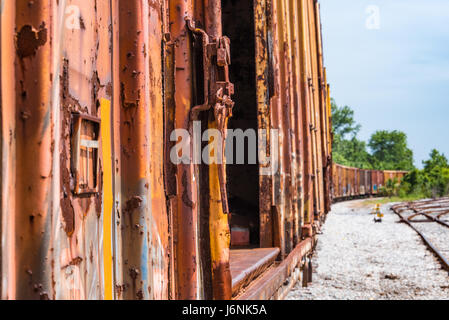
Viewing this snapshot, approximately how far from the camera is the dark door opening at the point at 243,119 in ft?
12.1

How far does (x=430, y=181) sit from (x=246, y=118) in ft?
94.8

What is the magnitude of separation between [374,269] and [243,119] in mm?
4857

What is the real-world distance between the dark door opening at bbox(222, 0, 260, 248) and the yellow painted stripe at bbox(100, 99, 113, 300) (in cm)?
235

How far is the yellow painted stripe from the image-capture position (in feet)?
4.11

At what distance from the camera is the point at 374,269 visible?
7.52 meters

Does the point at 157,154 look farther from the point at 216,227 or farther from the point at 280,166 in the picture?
the point at 280,166

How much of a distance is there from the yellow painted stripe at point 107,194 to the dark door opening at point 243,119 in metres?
2.35

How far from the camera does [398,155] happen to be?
258 feet

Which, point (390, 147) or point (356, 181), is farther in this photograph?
point (390, 147)

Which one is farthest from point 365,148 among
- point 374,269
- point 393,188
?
point 374,269

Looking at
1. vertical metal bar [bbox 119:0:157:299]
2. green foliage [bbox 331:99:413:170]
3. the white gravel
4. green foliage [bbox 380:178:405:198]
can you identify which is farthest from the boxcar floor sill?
green foliage [bbox 331:99:413:170]

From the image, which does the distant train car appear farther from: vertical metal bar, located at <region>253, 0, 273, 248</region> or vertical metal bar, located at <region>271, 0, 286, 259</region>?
vertical metal bar, located at <region>253, 0, 273, 248</region>

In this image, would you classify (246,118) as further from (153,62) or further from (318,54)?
(318,54)
